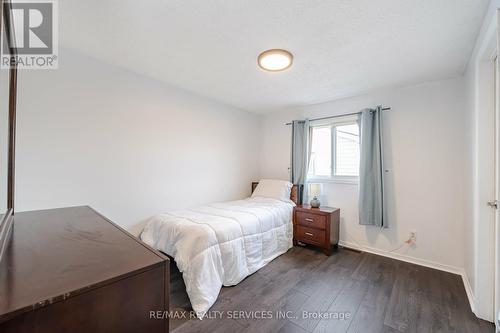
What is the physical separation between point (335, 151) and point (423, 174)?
1.16m

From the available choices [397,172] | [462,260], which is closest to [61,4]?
[397,172]

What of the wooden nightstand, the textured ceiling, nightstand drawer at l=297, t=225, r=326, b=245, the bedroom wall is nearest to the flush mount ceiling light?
the textured ceiling

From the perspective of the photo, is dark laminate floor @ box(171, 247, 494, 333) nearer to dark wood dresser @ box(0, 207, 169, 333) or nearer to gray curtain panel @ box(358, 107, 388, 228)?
gray curtain panel @ box(358, 107, 388, 228)

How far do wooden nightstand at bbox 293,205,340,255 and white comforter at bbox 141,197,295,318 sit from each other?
Result: 286 mm

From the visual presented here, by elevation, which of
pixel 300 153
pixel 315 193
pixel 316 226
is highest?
pixel 300 153

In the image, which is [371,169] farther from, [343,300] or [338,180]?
[343,300]

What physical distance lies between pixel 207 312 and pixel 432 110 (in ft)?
10.9

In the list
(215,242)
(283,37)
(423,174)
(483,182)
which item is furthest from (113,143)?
(423,174)

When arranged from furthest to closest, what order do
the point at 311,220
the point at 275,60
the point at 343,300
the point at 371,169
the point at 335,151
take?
the point at 335,151
the point at 311,220
the point at 371,169
the point at 275,60
the point at 343,300

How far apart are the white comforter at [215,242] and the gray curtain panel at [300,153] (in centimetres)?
83

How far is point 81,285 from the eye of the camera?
0.57m

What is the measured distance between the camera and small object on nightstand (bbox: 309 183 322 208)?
10.5 feet

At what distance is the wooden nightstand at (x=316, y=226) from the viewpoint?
9.55 ft

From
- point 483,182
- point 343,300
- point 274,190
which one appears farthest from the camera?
point 274,190
